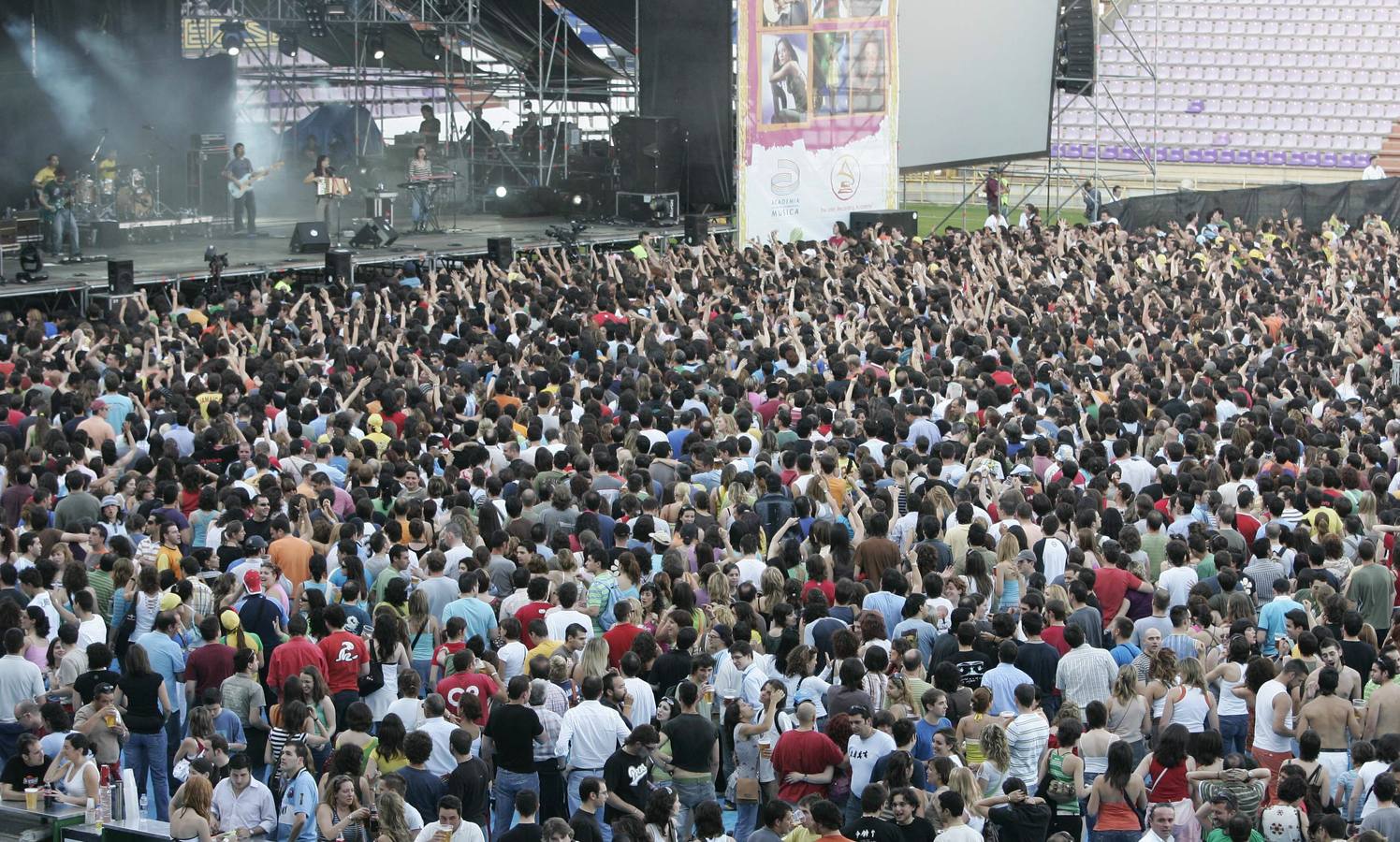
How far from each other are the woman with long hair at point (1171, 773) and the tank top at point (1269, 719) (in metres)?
0.82

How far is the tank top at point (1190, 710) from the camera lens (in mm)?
7957

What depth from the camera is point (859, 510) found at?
Answer: 10.4 meters

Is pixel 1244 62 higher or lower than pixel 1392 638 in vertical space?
higher

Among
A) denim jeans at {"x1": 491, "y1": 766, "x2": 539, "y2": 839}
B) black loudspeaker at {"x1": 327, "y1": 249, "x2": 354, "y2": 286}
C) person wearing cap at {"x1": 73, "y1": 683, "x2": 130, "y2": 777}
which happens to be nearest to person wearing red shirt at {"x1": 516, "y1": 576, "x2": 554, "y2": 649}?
denim jeans at {"x1": 491, "y1": 766, "x2": 539, "y2": 839}

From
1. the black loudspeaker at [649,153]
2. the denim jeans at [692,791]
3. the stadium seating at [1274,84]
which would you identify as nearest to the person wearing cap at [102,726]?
the denim jeans at [692,791]

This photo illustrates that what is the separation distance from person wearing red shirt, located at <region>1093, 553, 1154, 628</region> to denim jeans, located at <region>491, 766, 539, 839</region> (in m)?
3.26

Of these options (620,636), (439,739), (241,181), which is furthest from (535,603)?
(241,181)

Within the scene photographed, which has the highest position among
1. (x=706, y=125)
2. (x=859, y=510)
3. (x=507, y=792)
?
(x=706, y=125)

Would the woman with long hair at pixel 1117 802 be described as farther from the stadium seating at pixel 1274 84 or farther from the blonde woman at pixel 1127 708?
the stadium seating at pixel 1274 84

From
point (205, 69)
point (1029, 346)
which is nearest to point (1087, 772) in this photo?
point (1029, 346)

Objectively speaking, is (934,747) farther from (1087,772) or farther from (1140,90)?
(1140,90)

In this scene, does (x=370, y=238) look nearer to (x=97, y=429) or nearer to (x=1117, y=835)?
(x=97, y=429)

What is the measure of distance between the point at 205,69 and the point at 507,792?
21.9 meters

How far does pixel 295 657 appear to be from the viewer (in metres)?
8.28
